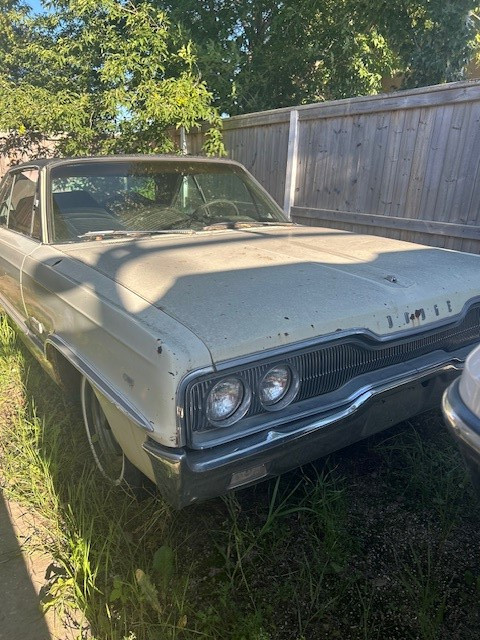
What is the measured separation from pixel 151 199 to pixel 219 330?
1.95 meters

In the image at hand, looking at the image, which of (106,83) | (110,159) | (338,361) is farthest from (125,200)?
(106,83)

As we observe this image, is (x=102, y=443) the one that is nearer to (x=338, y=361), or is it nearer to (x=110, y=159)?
(x=338, y=361)

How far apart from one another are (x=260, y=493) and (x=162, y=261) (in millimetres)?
1275

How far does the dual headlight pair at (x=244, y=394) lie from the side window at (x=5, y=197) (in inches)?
124

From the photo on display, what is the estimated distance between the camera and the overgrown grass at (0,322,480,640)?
176cm

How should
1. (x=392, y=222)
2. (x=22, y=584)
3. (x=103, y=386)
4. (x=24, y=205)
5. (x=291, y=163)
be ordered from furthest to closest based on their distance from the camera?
(x=291, y=163) → (x=392, y=222) → (x=24, y=205) → (x=22, y=584) → (x=103, y=386)

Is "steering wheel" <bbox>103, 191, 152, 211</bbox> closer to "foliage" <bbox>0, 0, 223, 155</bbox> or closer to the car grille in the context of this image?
the car grille

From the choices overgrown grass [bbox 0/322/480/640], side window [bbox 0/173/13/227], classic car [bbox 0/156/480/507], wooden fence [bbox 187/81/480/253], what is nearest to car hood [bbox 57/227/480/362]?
classic car [bbox 0/156/480/507]

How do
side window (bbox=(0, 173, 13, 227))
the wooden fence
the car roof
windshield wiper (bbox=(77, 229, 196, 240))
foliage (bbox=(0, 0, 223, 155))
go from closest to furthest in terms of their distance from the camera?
windshield wiper (bbox=(77, 229, 196, 240)) → the car roof → side window (bbox=(0, 173, 13, 227)) → the wooden fence → foliage (bbox=(0, 0, 223, 155))

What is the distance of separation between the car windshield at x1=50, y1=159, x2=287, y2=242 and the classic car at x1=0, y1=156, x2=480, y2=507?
0.05 ft

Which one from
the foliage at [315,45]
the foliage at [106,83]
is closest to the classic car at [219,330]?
the foliage at [106,83]

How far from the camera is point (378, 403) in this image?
6.68 ft

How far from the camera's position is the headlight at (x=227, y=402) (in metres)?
1.65

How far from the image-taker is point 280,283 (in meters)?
2.09
